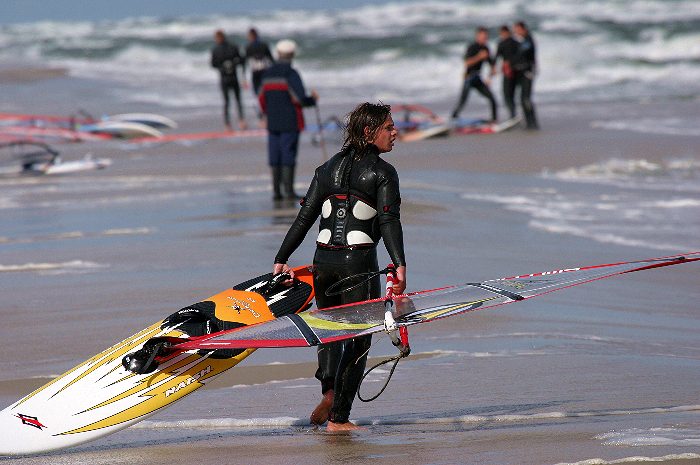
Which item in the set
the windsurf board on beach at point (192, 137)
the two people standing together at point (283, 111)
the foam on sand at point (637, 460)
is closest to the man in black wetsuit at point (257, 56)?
the windsurf board on beach at point (192, 137)

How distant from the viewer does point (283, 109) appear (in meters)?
11.6

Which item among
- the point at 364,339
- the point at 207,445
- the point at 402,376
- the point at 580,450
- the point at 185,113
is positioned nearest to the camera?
the point at 580,450

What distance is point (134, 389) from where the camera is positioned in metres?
4.88

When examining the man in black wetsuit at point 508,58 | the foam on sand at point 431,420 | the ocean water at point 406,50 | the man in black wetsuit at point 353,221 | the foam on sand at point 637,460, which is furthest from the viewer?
the ocean water at point 406,50

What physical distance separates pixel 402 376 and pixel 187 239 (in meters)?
4.28

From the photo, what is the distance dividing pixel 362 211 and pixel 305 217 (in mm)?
313

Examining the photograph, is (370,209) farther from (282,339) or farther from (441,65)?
(441,65)

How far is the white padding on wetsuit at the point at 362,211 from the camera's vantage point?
507 cm

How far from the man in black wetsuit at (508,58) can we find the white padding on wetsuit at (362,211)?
14.0 metres

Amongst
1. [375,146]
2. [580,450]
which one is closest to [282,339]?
[375,146]

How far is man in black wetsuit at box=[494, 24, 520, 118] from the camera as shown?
1873 centimetres

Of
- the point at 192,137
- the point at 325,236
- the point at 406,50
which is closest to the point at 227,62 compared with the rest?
the point at 192,137

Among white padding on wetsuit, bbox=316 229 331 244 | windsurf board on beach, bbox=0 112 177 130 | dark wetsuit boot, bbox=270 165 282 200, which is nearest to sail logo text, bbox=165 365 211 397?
white padding on wetsuit, bbox=316 229 331 244

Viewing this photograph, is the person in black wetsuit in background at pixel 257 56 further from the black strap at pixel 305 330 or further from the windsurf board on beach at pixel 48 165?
the black strap at pixel 305 330
